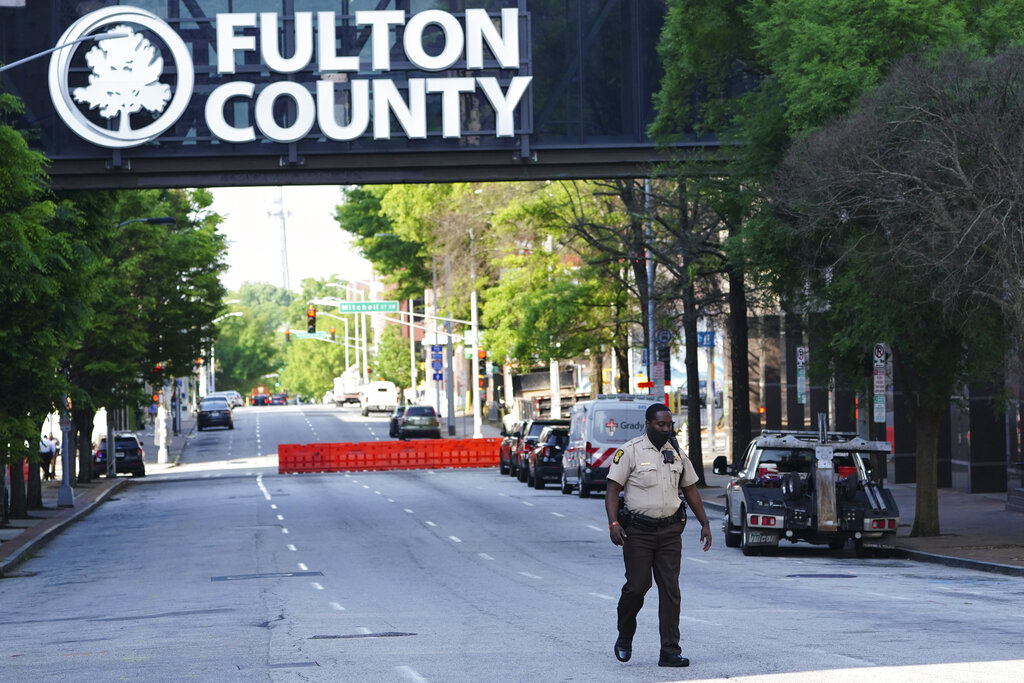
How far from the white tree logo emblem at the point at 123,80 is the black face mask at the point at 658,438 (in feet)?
67.3

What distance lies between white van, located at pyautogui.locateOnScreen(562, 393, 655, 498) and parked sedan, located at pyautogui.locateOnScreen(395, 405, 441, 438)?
34352 millimetres

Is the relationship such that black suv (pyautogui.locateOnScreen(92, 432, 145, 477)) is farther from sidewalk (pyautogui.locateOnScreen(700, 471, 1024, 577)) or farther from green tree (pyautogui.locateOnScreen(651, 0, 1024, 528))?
green tree (pyautogui.locateOnScreen(651, 0, 1024, 528))

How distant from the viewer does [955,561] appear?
22.1m

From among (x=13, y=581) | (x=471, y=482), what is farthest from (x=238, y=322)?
(x=13, y=581)

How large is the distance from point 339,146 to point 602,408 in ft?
34.8

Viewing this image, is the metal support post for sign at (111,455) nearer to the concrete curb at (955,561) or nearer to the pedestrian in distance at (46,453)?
the pedestrian in distance at (46,453)

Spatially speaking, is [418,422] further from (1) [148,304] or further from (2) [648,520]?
(2) [648,520]

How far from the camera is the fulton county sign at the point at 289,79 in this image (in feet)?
97.5

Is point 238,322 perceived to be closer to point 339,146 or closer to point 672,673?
point 339,146

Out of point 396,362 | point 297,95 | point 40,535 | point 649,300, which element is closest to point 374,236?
point 396,362

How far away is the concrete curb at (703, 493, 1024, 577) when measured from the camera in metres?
20.6

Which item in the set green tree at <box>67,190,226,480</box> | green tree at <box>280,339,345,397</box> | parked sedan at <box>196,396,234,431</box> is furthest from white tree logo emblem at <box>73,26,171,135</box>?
green tree at <box>280,339,345,397</box>

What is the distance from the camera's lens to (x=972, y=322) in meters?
22.4

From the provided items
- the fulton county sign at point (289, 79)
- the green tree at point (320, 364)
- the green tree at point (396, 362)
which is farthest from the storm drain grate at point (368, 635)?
the green tree at point (320, 364)
